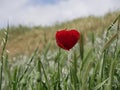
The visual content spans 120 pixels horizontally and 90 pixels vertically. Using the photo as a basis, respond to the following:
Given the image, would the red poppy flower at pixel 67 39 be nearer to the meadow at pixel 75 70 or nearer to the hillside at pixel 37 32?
the meadow at pixel 75 70

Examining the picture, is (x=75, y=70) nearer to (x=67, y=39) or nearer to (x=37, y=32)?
(x=67, y=39)

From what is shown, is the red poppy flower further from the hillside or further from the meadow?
the hillside

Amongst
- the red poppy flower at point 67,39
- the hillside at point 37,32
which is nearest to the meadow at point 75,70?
the red poppy flower at point 67,39

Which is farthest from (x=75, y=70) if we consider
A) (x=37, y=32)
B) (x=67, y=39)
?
(x=37, y=32)

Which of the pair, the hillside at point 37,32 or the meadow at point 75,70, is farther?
the hillside at point 37,32

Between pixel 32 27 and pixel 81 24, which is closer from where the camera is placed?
pixel 81 24

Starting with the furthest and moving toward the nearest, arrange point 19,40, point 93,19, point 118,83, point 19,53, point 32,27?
point 32,27, point 19,40, point 93,19, point 19,53, point 118,83

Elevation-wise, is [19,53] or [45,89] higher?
[45,89]

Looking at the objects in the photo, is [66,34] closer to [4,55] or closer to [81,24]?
[4,55]

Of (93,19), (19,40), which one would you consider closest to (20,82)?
(93,19)

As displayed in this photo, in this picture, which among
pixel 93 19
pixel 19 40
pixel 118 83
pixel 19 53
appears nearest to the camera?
pixel 118 83
